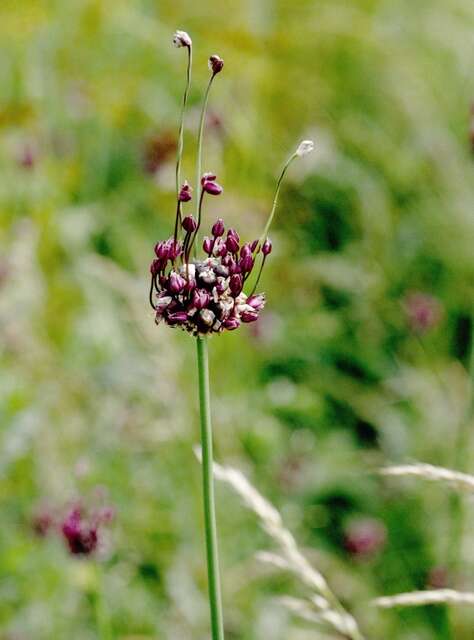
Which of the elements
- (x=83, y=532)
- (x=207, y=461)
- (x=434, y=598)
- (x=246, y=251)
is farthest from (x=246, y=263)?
(x=83, y=532)

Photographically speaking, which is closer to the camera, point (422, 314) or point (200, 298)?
point (200, 298)

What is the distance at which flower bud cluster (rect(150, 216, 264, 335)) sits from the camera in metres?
0.65

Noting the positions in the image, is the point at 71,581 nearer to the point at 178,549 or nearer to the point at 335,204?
the point at 178,549

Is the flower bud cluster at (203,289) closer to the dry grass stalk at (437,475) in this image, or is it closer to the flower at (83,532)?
the dry grass stalk at (437,475)

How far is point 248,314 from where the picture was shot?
0.69 m

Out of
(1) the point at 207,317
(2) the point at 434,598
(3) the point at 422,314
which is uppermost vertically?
(3) the point at 422,314

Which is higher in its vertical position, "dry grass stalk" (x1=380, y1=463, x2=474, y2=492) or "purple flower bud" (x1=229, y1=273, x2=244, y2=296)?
"purple flower bud" (x1=229, y1=273, x2=244, y2=296)

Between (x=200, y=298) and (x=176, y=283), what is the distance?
2cm

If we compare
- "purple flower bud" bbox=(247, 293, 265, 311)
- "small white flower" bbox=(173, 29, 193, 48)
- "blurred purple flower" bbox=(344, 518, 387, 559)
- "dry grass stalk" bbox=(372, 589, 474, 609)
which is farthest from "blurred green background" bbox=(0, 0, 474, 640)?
"small white flower" bbox=(173, 29, 193, 48)

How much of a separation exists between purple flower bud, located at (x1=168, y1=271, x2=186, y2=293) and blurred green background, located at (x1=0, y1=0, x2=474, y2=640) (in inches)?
20.5

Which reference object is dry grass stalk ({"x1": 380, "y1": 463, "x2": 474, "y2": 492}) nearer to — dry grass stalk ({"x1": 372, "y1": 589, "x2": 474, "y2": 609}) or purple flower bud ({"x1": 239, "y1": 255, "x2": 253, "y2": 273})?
dry grass stalk ({"x1": 372, "y1": 589, "x2": 474, "y2": 609})

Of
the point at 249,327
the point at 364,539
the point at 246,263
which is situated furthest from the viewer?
the point at 249,327

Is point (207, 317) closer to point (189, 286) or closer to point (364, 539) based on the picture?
point (189, 286)

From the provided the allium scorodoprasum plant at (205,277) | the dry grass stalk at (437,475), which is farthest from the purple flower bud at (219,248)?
the dry grass stalk at (437,475)
